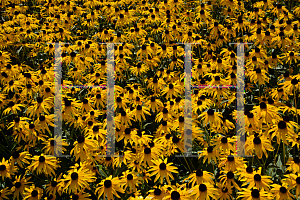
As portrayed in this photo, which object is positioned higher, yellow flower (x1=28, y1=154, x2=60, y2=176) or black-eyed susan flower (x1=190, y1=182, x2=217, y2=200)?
yellow flower (x1=28, y1=154, x2=60, y2=176)

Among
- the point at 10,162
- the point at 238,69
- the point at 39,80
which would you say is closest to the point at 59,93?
the point at 39,80

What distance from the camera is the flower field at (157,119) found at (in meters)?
3.54

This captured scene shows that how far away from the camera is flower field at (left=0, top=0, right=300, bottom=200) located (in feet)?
11.6

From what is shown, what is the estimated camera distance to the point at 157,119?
5039 mm

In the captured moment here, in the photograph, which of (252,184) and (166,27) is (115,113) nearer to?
(252,184)

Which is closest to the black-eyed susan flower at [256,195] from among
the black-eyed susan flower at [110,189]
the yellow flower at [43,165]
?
the black-eyed susan flower at [110,189]

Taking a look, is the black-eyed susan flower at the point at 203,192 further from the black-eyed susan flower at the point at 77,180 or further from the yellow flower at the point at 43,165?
the yellow flower at the point at 43,165

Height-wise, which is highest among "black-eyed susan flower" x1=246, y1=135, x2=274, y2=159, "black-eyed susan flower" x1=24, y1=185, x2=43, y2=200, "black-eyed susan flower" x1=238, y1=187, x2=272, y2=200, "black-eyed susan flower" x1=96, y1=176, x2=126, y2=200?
"black-eyed susan flower" x1=246, y1=135, x2=274, y2=159

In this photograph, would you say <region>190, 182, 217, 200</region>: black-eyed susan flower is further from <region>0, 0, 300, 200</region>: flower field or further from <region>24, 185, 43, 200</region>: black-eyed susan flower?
<region>24, 185, 43, 200</region>: black-eyed susan flower

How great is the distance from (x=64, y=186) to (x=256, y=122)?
257cm

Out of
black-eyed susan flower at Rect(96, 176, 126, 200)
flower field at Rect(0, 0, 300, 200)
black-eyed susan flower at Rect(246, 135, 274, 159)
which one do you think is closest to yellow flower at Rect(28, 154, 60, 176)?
flower field at Rect(0, 0, 300, 200)

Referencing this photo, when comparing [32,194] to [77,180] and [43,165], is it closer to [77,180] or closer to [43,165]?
[43,165]

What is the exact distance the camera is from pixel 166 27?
7.07 m

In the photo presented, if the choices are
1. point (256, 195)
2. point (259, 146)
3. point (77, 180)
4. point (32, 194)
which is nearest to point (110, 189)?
point (77, 180)
